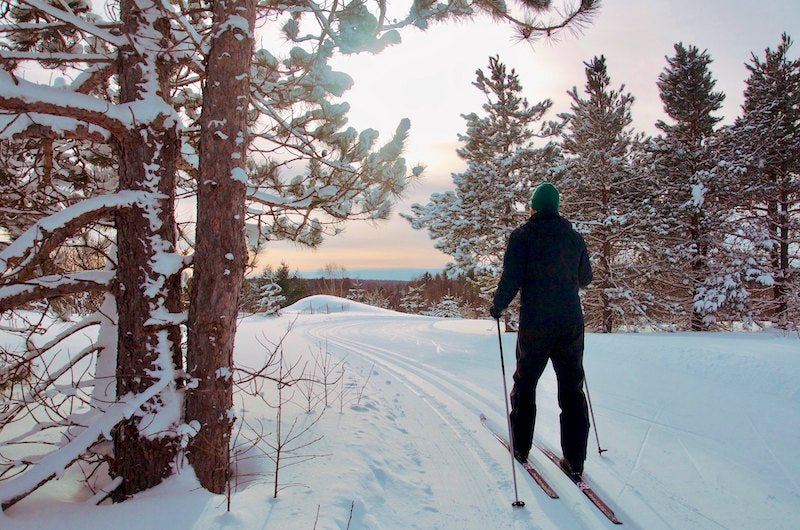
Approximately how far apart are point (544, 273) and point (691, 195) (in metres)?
13.8

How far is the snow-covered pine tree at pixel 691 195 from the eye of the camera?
42.5 feet

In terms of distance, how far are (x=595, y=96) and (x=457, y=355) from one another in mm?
11781

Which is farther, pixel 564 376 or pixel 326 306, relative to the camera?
pixel 326 306

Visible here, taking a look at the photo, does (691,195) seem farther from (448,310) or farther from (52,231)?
(448,310)

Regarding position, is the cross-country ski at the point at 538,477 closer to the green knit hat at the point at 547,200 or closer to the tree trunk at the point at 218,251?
the green knit hat at the point at 547,200

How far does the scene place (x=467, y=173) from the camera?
13.5 meters

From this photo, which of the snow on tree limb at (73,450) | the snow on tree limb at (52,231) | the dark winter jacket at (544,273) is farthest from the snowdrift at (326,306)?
the snow on tree limb at (52,231)

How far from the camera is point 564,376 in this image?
281cm

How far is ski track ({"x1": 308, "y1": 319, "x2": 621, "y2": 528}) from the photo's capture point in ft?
7.59

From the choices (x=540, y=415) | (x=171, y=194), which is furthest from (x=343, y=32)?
(x=540, y=415)

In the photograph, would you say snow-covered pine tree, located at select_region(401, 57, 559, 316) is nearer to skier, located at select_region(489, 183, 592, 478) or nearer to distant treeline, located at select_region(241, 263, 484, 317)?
distant treeline, located at select_region(241, 263, 484, 317)

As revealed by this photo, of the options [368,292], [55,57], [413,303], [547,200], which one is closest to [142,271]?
[55,57]

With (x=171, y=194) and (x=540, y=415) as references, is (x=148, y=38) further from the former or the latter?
(x=540, y=415)

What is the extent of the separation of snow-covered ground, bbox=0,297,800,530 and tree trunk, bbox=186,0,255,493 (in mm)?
273
